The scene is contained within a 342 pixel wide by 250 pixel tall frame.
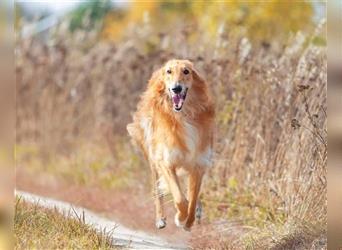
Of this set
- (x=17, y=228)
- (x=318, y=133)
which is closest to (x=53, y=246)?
(x=17, y=228)

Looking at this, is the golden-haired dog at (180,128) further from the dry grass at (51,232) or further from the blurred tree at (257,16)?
the blurred tree at (257,16)

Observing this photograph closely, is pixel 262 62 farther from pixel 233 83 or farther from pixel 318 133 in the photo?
pixel 318 133

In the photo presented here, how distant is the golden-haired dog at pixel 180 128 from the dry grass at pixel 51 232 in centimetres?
80

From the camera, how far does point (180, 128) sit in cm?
671

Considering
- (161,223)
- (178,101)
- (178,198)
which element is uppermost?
(178,101)

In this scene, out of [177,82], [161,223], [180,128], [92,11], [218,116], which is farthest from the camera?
[92,11]

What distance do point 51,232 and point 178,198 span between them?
1046 mm

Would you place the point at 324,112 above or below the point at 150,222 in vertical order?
above

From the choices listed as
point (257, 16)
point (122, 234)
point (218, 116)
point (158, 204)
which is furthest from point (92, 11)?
point (122, 234)

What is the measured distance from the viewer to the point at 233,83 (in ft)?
27.4

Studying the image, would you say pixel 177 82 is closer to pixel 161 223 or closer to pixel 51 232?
pixel 161 223

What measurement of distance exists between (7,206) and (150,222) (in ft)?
7.69

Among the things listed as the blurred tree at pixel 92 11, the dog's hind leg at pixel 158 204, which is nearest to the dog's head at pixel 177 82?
the dog's hind leg at pixel 158 204

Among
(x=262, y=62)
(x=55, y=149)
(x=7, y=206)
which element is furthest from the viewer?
(x=55, y=149)
